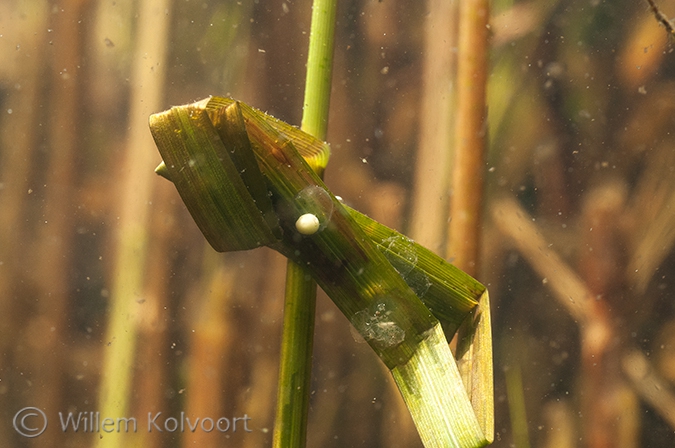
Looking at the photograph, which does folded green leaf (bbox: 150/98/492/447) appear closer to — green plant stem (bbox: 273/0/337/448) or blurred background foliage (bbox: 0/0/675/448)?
green plant stem (bbox: 273/0/337/448)

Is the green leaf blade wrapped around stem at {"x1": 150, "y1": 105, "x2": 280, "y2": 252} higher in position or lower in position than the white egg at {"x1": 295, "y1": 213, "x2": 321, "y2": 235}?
higher

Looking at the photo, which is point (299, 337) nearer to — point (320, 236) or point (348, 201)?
point (320, 236)

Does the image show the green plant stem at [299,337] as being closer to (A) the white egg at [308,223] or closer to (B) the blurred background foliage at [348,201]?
(A) the white egg at [308,223]

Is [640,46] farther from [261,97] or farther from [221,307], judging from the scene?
[221,307]

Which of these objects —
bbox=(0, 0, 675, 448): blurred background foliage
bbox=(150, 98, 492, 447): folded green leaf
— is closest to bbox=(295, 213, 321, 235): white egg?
bbox=(150, 98, 492, 447): folded green leaf

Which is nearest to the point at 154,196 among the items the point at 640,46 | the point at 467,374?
the point at 467,374

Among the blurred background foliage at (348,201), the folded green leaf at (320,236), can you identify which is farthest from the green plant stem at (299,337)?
the blurred background foliage at (348,201)
